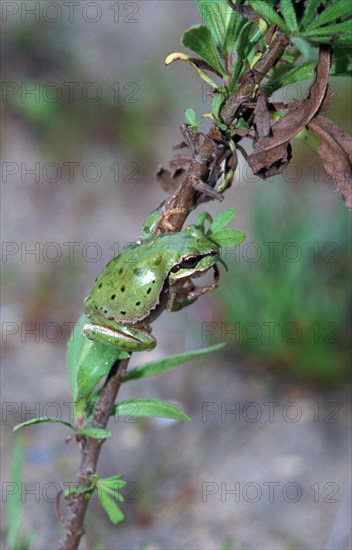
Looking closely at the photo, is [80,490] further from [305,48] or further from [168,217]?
[305,48]

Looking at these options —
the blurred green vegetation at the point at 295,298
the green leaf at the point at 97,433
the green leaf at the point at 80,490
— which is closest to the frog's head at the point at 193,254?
the green leaf at the point at 97,433

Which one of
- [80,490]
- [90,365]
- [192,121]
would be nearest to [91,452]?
[80,490]

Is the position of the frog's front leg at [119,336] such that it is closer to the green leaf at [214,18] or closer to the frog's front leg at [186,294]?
the frog's front leg at [186,294]

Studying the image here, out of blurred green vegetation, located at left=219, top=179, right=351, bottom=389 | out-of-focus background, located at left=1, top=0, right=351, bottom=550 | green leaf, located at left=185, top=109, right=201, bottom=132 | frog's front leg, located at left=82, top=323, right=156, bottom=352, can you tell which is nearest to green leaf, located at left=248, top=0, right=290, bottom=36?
green leaf, located at left=185, top=109, right=201, bottom=132

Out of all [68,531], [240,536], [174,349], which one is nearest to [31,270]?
[174,349]

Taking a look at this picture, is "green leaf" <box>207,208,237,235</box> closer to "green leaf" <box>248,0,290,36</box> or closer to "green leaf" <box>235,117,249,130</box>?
"green leaf" <box>235,117,249,130</box>
